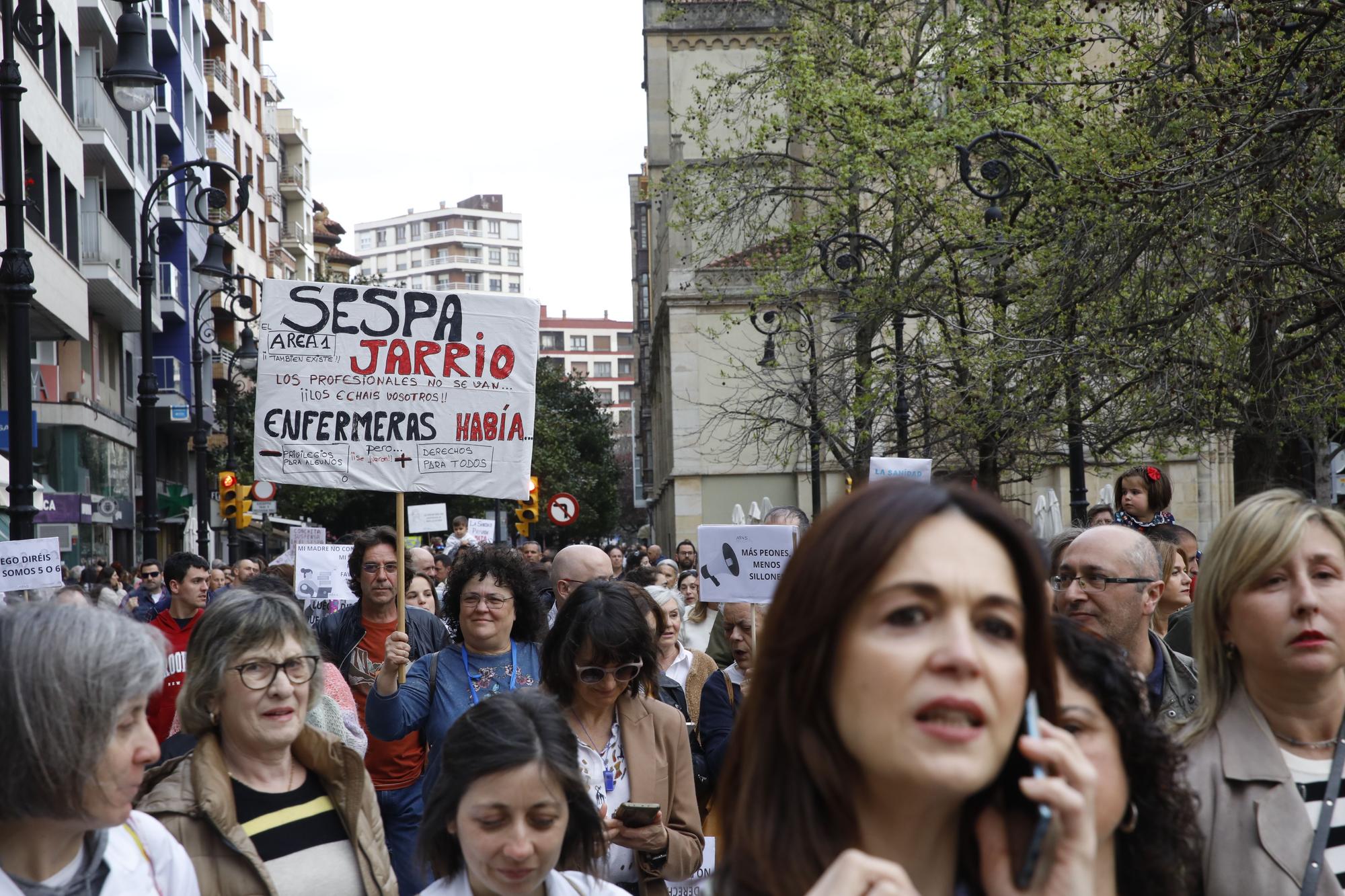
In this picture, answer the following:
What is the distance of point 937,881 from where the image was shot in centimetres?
189

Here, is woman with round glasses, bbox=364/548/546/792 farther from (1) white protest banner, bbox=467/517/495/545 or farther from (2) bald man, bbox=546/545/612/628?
(1) white protest banner, bbox=467/517/495/545

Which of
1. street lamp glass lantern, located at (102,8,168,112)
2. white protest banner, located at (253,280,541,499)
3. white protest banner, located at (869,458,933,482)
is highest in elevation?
street lamp glass lantern, located at (102,8,168,112)

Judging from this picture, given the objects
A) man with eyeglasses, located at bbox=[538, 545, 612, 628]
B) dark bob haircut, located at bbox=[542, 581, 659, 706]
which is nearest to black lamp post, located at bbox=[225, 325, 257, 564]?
man with eyeglasses, located at bbox=[538, 545, 612, 628]

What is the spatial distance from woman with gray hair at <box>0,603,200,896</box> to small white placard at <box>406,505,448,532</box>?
52.7ft

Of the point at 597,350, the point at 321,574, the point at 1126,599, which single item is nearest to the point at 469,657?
the point at 1126,599

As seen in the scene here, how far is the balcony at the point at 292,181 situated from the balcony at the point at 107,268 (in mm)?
46071

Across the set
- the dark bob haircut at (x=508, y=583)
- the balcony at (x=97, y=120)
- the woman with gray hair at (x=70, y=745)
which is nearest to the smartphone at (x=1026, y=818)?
the woman with gray hair at (x=70, y=745)

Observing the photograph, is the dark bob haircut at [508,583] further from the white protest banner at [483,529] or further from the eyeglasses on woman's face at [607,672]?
the white protest banner at [483,529]

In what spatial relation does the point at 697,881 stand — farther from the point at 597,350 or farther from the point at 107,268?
the point at 597,350

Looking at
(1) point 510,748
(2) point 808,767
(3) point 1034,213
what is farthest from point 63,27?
(2) point 808,767

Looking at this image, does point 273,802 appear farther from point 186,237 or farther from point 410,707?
point 186,237

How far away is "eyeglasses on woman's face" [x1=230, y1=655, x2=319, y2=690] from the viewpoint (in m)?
4.46

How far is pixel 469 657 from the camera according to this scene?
6777mm

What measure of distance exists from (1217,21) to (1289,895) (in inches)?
466
